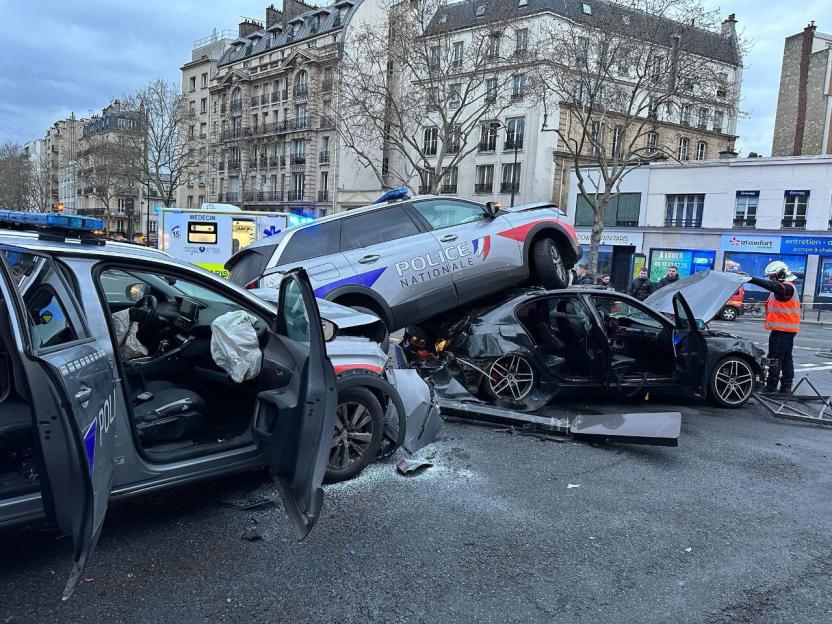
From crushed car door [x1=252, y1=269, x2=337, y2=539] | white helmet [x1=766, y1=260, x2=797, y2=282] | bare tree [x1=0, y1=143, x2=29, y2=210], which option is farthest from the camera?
bare tree [x1=0, y1=143, x2=29, y2=210]

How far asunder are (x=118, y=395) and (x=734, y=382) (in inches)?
258

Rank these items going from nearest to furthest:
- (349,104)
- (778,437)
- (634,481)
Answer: (634,481) → (778,437) → (349,104)

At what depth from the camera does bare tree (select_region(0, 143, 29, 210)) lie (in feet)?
218

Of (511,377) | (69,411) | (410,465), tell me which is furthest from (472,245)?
(69,411)

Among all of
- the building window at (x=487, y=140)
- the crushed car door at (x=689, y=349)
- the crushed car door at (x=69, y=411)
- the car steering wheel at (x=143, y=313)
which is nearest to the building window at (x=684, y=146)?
the building window at (x=487, y=140)

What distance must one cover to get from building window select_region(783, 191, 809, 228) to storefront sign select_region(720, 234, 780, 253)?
97 cm

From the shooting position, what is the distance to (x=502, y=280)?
733 cm

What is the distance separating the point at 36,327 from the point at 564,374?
5238 millimetres

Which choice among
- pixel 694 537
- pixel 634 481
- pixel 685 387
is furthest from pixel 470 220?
pixel 694 537

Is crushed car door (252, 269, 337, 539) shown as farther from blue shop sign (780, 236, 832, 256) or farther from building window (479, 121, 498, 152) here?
building window (479, 121, 498, 152)

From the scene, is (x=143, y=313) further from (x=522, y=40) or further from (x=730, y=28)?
(x=730, y=28)

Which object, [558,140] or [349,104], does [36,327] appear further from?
[558,140]

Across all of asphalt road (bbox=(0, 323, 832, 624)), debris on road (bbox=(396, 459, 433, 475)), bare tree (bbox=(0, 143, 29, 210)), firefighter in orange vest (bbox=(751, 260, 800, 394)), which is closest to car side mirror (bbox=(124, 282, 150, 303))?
asphalt road (bbox=(0, 323, 832, 624))

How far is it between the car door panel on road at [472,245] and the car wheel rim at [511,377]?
3.39ft
